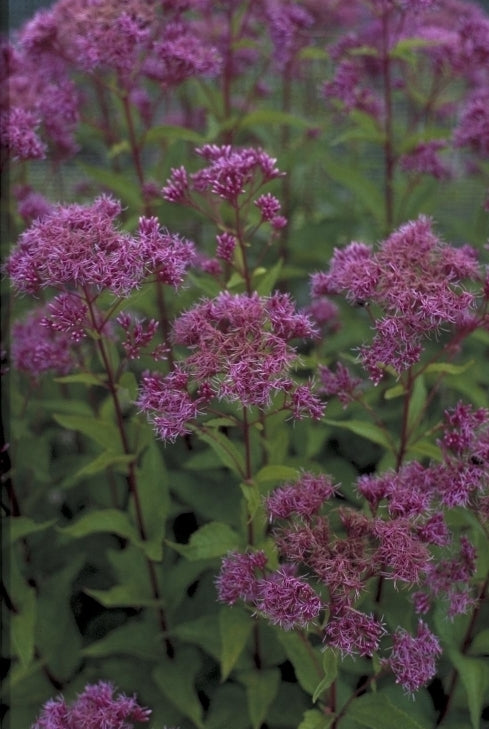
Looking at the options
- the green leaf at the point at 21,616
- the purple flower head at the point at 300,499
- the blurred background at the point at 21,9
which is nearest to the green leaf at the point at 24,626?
the green leaf at the point at 21,616

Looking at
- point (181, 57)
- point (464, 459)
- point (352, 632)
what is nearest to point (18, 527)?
point (352, 632)

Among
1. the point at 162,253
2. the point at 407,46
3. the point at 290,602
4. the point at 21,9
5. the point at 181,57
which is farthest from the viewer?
the point at 21,9

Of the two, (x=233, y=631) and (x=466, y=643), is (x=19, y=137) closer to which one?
(x=233, y=631)

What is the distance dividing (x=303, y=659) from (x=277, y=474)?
1.03 feet

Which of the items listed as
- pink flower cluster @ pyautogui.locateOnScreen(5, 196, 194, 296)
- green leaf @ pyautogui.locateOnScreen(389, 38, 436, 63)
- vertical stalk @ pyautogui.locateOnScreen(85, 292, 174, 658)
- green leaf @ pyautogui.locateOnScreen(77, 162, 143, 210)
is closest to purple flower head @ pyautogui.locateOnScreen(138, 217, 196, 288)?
pink flower cluster @ pyautogui.locateOnScreen(5, 196, 194, 296)

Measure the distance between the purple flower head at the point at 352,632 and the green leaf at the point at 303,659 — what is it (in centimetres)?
20

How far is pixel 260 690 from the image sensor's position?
1542mm

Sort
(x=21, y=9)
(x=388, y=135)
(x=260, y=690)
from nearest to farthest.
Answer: (x=260, y=690) < (x=388, y=135) < (x=21, y=9)

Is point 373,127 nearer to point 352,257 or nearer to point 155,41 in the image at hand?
point 155,41

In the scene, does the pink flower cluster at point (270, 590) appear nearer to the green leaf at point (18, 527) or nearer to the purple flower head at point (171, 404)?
the purple flower head at point (171, 404)

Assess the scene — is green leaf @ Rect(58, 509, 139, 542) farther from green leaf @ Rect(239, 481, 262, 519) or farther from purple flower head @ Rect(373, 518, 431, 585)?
purple flower head @ Rect(373, 518, 431, 585)

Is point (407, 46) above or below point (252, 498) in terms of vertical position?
above

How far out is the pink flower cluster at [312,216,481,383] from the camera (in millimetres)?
1282

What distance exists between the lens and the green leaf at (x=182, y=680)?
1578 mm
